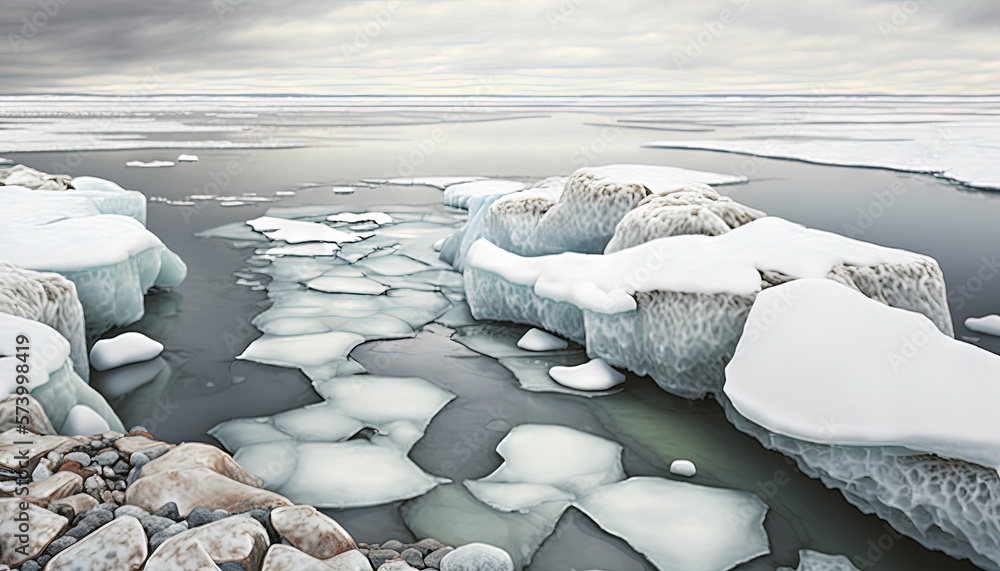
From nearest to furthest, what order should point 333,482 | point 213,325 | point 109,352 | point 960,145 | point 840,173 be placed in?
point 333,482, point 109,352, point 213,325, point 840,173, point 960,145

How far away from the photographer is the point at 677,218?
4750 mm

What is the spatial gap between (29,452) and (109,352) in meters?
2.11

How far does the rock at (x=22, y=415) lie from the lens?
2.75 metres

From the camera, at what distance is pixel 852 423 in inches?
111

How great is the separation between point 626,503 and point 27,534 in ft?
7.09

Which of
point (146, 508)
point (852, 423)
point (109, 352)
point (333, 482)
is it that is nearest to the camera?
point (146, 508)

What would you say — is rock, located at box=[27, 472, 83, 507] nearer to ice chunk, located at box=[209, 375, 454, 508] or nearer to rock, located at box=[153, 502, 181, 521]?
Answer: rock, located at box=[153, 502, 181, 521]

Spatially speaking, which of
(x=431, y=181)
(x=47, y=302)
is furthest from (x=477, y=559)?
(x=431, y=181)

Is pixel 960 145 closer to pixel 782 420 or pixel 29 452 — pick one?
pixel 782 420

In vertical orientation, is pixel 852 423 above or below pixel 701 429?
above

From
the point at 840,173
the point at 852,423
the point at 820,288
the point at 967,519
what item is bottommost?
the point at 840,173

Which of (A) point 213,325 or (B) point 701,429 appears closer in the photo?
(B) point 701,429

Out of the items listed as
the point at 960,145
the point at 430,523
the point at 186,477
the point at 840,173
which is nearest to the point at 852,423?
the point at 430,523

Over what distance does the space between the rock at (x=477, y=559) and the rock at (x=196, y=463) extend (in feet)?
3.11
